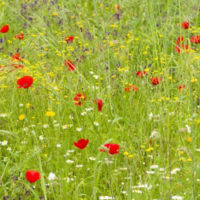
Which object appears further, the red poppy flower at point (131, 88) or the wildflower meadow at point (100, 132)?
the red poppy flower at point (131, 88)

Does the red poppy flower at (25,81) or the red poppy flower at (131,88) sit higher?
the red poppy flower at (25,81)

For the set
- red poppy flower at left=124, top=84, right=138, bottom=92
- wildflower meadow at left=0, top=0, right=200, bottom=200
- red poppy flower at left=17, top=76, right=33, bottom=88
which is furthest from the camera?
red poppy flower at left=124, top=84, right=138, bottom=92

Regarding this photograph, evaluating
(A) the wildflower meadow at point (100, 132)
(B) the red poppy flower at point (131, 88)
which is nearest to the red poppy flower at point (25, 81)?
(A) the wildflower meadow at point (100, 132)

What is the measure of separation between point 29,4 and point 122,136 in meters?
2.60

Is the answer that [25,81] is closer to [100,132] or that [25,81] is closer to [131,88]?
[100,132]

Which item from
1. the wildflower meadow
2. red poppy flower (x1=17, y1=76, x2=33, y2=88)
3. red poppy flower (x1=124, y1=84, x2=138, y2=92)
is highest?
red poppy flower (x1=17, y1=76, x2=33, y2=88)

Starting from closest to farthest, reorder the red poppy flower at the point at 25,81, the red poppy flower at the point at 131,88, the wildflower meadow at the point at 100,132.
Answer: the wildflower meadow at the point at 100,132 < the red poppy flower at the point at 25,81 < the red poppy flower at the point at 131,88

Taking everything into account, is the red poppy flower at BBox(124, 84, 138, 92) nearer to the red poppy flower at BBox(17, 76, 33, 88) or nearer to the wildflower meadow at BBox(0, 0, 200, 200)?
the wildflower meadow at BBox(0, 0, 200, 200)

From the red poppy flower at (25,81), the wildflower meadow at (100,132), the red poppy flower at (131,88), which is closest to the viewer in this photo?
the wildflower meadow at (100,132)

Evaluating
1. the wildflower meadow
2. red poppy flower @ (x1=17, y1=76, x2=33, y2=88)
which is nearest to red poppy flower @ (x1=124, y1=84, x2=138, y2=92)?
the wildflower meadow

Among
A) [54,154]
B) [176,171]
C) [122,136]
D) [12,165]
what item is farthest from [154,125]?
[12,165]

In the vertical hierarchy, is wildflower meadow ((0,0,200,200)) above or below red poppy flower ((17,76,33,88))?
below

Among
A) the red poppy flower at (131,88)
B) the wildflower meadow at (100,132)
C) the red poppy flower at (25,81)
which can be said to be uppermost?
the red poppy flower at (25,81)

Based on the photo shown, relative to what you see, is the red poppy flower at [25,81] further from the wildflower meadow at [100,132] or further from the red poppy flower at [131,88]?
the red poppy flower at [131,88]
